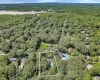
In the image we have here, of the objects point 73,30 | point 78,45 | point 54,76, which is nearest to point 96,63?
point 78,45

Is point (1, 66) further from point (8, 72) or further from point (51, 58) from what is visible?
point (51, 58)

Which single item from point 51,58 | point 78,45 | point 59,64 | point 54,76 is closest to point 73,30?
point 78,45

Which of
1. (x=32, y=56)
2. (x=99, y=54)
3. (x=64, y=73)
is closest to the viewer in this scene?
(x=64, y=73)

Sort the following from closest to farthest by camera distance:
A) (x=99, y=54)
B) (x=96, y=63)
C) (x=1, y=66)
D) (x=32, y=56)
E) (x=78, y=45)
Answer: (x=1, y=66)
(x=32, y=56)
(x=96, y=63)
(x=99, y=54)
(x=78, y=45)

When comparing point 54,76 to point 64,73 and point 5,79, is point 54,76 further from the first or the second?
point 5,79

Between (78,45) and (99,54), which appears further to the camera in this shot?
(78,45)

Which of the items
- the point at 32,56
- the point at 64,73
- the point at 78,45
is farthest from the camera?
the point at 78,45

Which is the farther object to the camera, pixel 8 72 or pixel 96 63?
pixel 96 63

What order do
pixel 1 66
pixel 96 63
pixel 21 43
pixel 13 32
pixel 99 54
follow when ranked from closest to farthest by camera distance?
1. pixel 1 66
2. pixel 96 63
3. pixel 99 54
4. pixel 21 43
5. pixel 13 32
